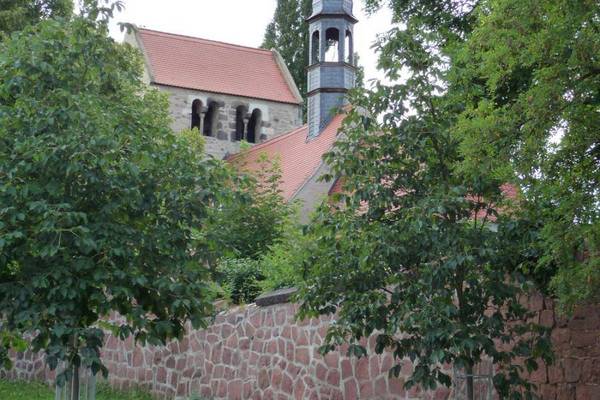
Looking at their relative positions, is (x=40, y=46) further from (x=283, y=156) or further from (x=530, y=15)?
(x=283, y=156)

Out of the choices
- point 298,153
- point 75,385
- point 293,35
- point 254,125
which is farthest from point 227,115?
point 75,385

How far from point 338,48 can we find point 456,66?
25305 mm

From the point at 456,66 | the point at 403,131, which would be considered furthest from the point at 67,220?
the point at 456,66

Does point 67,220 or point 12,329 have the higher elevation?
point 67,220

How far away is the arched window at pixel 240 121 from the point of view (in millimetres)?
41062

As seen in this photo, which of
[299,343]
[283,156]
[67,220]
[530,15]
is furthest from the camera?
[283,156]

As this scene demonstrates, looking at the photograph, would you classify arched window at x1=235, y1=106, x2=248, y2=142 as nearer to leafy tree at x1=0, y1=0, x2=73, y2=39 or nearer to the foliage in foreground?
leafy tree at x1=0, y1=0, x2=73, y2=39

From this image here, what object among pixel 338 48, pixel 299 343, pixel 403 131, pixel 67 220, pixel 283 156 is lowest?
pixel 299 343

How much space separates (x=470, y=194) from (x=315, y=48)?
26.4 metres

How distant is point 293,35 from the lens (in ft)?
157

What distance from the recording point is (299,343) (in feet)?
40.3

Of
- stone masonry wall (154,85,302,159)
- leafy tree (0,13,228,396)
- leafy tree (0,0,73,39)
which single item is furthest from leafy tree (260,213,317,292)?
stone masonry wall (154,85,302,159)

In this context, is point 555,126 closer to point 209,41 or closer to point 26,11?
point 26,11

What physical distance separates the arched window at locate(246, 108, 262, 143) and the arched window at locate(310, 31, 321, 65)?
791cm
